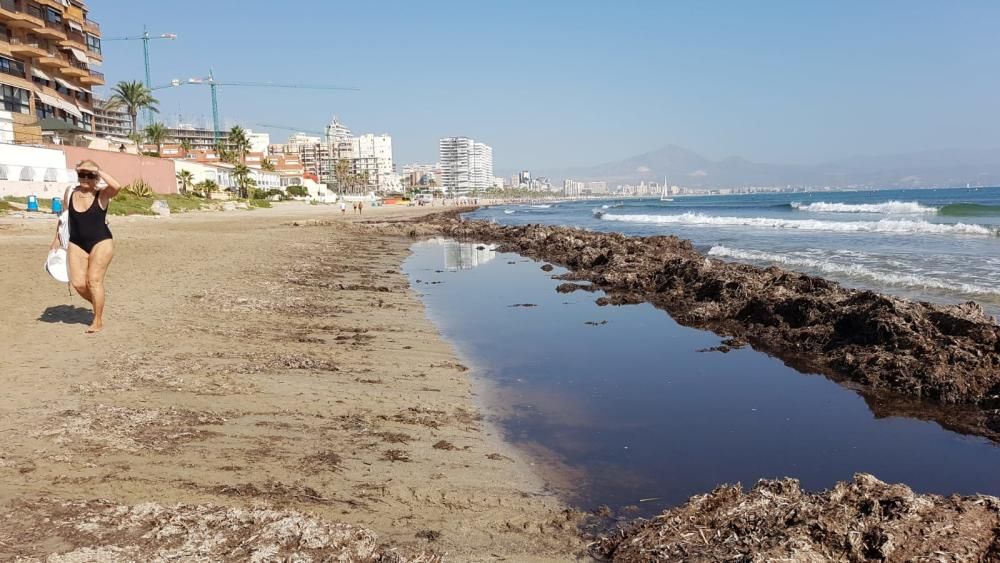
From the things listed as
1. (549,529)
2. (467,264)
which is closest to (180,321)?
(549,529)

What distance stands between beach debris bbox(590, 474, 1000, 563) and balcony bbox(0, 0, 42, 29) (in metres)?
57.2

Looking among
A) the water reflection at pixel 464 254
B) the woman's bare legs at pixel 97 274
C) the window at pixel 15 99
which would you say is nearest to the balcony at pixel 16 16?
the window at pixel 15 99

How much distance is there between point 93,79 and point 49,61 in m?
8.31

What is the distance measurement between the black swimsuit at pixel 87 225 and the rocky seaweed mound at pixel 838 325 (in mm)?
7883

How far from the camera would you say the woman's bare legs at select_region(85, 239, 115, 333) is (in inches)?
268

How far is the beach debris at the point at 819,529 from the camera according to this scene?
116 inches

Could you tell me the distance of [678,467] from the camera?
431cm

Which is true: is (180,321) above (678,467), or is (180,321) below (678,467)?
above

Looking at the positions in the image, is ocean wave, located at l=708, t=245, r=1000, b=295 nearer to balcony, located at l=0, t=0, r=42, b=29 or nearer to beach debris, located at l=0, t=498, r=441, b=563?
beach debris, located at l=0, t=498, r=441, b=563

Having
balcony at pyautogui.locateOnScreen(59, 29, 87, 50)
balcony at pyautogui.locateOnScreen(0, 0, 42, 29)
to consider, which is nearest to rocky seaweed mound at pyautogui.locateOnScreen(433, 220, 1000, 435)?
balcony at pyautogui.locateOnScreen(0, 0, 42, 29)

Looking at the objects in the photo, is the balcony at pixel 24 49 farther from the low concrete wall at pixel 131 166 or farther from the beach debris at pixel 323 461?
the beach debris at pixel 323 461

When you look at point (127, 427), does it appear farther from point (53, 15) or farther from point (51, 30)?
point (53, 15)

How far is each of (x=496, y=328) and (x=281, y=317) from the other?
10.3ft

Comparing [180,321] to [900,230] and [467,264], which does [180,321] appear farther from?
[900,230]
